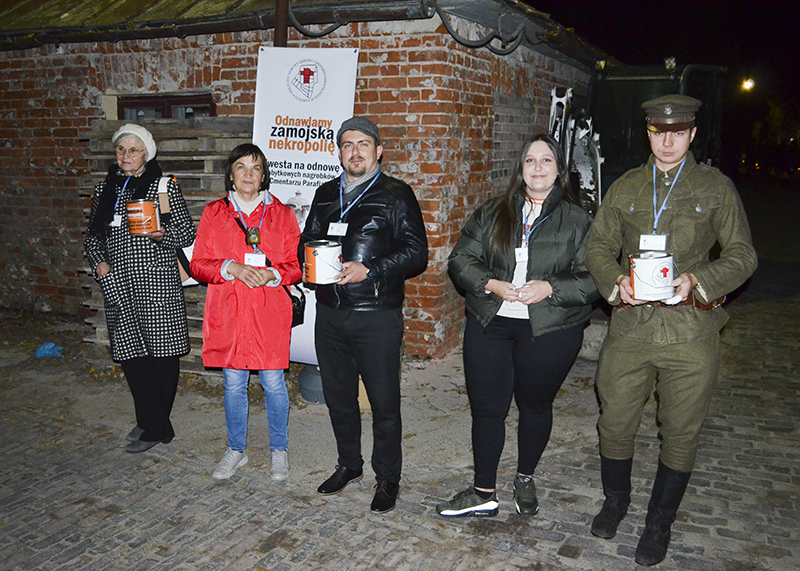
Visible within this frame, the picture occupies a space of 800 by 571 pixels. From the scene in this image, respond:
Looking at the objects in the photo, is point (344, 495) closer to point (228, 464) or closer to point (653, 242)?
point (228, 464)

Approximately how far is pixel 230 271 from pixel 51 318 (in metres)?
5.47

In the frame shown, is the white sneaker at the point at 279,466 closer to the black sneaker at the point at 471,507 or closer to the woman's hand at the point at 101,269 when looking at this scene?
the black sneaker at the point at 471,507

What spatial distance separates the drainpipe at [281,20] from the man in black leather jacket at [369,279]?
2.53m

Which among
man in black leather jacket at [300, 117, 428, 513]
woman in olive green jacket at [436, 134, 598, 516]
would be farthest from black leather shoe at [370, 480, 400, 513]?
woman in olive green jacket at [436, 134, 598, 516]

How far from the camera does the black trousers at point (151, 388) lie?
15.5ft

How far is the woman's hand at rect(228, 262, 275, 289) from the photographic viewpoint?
395cm

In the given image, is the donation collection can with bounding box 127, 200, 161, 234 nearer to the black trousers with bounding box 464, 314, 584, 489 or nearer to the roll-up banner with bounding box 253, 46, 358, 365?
the roll-up banner with bounding box 253, 46, 358, 365

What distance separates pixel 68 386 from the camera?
604cm

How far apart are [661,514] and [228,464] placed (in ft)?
8.58

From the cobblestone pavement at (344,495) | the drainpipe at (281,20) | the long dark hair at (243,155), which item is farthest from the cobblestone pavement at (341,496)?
the drainpipe at (281,20)

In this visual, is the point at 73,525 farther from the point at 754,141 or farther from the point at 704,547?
the point at 754,141

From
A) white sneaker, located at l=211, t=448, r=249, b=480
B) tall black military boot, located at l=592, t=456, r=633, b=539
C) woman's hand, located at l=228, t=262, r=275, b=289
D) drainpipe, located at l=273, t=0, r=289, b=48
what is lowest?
white sneaker, located at l=211, t=448, r=249, b=480

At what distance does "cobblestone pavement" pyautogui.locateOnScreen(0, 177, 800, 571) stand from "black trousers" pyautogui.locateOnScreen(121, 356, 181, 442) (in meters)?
0.17

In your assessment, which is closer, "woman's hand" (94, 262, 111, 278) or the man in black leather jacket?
the man in black leather jacket
